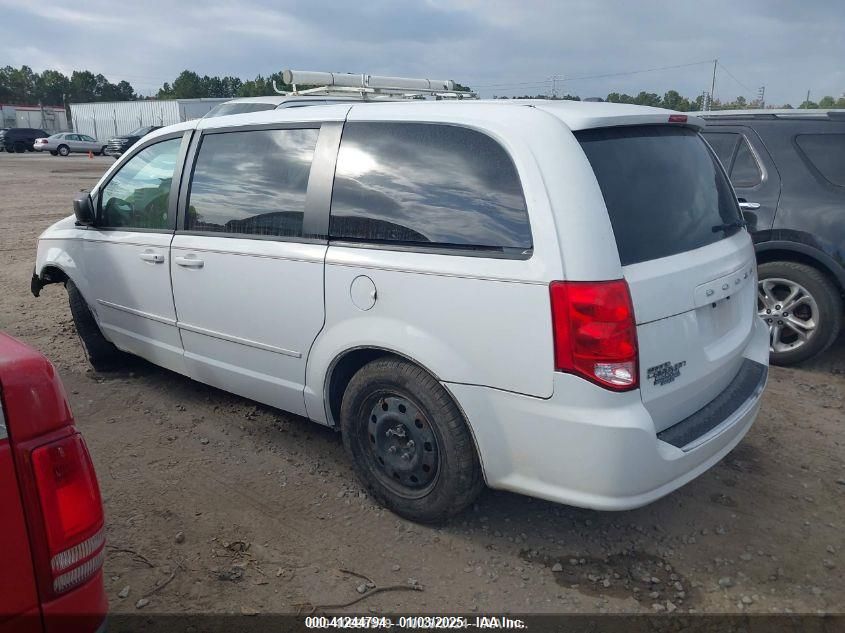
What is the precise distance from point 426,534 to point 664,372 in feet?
4.34

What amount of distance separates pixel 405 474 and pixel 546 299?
45.9 inches

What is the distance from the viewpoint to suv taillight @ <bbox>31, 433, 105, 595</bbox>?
5.20ft

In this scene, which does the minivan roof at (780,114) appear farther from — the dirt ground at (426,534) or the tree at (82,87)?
the tree at (82,87)

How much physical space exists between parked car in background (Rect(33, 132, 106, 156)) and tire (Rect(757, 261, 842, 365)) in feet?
148

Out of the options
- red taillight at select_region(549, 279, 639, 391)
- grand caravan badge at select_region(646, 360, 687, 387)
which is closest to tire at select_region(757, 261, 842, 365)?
grand caravan badge at select_region(646, 360, 687, 387)

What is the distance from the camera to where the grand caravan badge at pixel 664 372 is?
2.64 m

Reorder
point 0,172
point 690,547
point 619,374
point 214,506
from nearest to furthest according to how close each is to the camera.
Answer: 1. point 619,374
2. point 690,547
3. point 214,506
4. point 0,172

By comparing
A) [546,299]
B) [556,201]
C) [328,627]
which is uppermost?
[556,201]

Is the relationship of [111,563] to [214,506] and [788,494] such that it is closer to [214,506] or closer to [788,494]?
[214,506]

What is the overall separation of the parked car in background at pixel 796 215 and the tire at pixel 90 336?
4.83m

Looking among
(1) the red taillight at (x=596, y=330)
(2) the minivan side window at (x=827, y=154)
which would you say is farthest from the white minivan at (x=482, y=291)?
(2) the minivan side window at (x=827, y=154)

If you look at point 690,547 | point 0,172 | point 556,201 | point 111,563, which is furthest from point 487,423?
point 0,172

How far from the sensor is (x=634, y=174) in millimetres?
2865

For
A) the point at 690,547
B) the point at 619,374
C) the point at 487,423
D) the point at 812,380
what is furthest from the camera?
the point at 812,380
